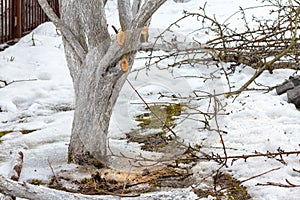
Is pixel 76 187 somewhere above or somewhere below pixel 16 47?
below

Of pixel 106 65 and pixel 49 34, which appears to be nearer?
pixel 106 65

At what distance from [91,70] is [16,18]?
569 cm

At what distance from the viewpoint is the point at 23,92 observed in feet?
19.7

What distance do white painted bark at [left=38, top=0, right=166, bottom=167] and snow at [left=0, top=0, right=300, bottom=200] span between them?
9.6 inches

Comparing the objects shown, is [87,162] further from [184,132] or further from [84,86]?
[184,132]

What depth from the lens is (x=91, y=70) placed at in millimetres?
3525

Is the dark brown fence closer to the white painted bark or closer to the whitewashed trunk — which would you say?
the white painted bark

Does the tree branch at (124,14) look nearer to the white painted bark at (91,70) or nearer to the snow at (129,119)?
the white painted bark at (91,70)

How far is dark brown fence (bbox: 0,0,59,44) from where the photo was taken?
8195 millimetres

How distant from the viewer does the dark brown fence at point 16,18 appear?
8195 millimetres

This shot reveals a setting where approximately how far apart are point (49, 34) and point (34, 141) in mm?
5413

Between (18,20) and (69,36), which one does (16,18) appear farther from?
(69,36)

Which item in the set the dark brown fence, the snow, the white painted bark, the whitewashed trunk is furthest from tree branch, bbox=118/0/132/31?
the dark brown fence

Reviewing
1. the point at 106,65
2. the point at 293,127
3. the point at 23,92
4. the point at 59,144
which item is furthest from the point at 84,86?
the point at 23,92
